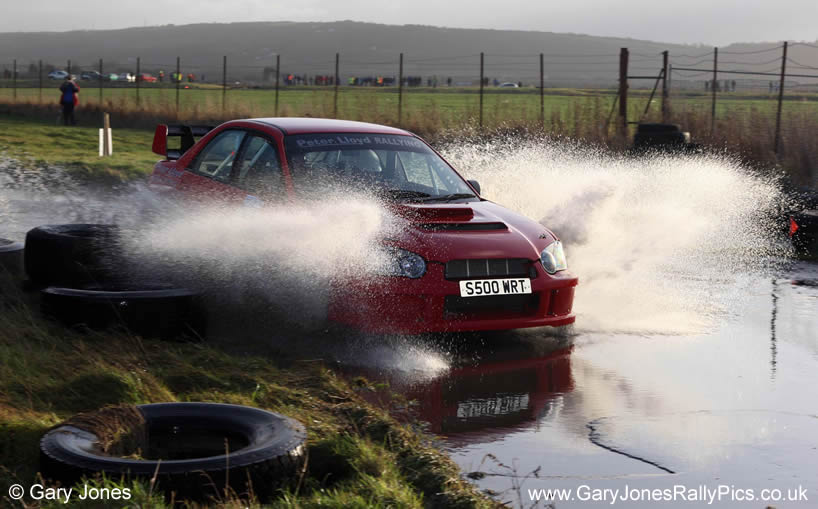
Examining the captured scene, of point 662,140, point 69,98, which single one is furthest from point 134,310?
point 69,98

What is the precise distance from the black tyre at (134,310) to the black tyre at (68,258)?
3.24 feet

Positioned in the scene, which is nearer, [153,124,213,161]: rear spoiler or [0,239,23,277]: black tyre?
[0,239,23,277]: black tyre

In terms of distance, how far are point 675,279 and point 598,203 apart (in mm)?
1414

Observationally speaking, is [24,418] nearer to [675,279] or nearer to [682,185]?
[675,279]

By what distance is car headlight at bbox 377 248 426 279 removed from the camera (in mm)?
6395

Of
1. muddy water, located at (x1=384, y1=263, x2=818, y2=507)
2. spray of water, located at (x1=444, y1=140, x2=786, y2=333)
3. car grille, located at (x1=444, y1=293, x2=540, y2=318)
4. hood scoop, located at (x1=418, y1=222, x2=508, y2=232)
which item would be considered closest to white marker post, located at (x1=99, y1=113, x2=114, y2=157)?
spray of water, located at (x1=444, y1=140, x2=786, y2=333)

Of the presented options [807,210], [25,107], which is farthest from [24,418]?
[25,107]

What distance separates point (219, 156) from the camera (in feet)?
27.7

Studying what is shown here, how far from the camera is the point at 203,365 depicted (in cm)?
588

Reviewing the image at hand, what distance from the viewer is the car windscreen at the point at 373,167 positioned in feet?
24.1

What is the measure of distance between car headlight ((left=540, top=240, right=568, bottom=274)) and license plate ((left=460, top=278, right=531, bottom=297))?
0.28 m

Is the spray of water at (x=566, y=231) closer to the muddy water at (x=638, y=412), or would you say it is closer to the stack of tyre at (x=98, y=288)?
the stack of tyre at (x=98, y=288)

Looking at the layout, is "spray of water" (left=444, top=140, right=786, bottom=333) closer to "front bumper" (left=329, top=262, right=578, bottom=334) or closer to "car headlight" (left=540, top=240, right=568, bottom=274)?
"car headlight" (left=540, top=240, right=568, bottom=274)

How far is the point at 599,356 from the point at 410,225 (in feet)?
5.12
